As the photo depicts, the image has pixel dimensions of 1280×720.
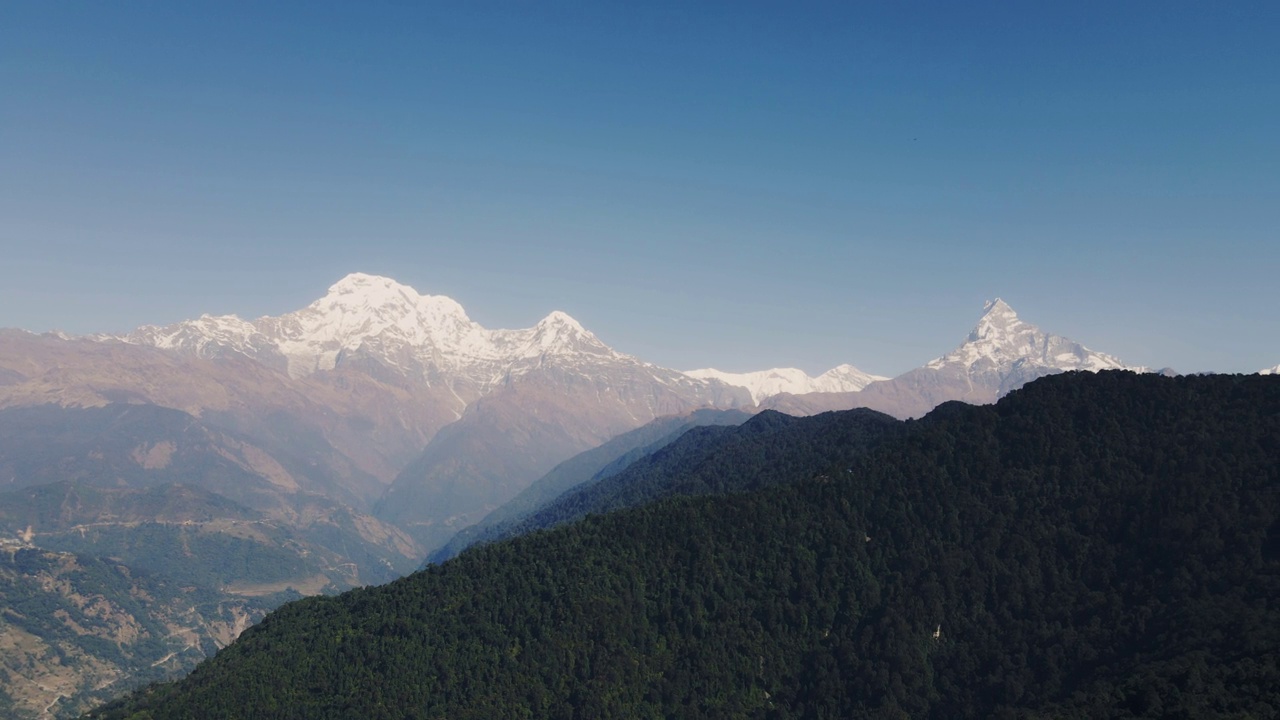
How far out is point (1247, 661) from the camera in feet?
630

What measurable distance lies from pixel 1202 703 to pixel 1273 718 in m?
12.2

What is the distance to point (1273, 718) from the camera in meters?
174

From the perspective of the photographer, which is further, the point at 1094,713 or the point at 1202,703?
the point at 1094,713

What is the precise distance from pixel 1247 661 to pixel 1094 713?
30.5 meters

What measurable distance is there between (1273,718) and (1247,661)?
62.9 ft

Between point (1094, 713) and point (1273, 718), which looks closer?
point (1273, 718)

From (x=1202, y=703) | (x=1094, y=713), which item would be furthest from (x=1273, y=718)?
(x=1094, y=713)

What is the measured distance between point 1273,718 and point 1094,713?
32.3 metres

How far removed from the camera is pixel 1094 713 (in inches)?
7785

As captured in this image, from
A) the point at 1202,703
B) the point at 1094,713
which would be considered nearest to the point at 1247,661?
the point at 1202,703

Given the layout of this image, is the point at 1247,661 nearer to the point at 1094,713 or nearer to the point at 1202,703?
the point at 1202,703

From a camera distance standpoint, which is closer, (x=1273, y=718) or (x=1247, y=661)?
(x=1273, y=718)

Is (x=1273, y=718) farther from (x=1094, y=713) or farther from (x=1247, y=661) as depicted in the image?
(x=1094, y=713)

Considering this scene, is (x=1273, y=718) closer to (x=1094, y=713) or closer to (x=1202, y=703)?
(x=1202, y=703)
